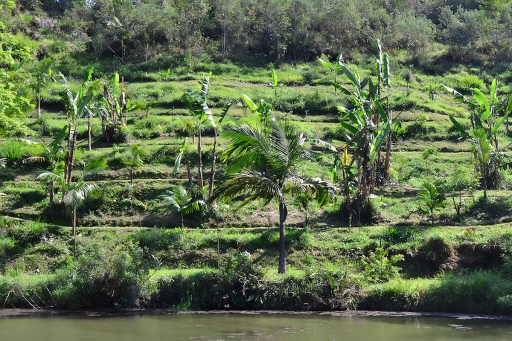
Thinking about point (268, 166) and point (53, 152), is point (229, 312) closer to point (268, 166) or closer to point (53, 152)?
point (268, 166)

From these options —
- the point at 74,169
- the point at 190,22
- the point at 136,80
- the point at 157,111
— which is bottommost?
the point at 74,169

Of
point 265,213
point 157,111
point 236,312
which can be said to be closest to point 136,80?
point 157,111

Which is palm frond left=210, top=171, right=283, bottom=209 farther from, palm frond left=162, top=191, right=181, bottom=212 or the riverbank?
palm frond left=162, top=191, right=181, bottom=212

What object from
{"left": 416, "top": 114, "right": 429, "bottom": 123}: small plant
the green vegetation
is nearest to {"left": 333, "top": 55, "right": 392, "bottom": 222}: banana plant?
the green vegetation

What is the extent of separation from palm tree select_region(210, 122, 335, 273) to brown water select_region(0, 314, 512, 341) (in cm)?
287

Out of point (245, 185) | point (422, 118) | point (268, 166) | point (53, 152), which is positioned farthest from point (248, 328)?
point (422, 118)

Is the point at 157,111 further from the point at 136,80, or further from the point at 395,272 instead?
the point at 395,272

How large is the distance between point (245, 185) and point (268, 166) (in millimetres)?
801

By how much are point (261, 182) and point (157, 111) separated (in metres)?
15.9

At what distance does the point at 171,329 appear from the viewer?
12.2 meters

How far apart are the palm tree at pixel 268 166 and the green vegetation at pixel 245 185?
5 cm

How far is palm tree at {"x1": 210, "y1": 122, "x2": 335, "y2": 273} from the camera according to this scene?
15.2 m

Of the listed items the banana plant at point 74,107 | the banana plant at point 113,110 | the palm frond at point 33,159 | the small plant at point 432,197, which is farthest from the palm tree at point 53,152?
the small plant at point 432,197

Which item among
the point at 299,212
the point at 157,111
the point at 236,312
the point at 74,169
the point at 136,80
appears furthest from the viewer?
the point at 136,80
